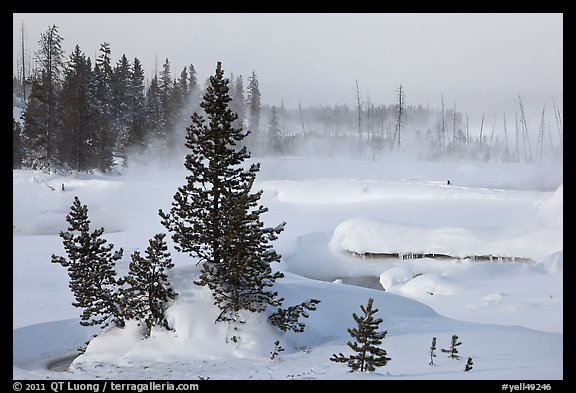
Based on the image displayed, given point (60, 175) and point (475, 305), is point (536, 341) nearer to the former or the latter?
point (475, 305)

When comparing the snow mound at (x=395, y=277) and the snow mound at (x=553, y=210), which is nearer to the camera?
the snow mound at (x=395, y=277)

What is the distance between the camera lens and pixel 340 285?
54.0 ft

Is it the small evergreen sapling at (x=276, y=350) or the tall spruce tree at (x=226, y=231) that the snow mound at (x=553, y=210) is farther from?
the small evergreen sapling at (x=276, y=350)

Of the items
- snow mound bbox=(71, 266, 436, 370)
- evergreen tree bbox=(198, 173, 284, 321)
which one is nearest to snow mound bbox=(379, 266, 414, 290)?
snow mound bbox=(71, 266, 436, 370)

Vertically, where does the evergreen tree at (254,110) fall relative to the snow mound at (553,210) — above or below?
above

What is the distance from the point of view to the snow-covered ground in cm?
1031

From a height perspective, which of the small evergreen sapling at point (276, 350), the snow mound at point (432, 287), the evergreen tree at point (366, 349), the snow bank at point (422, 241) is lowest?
the small evergreen sapling at point (276, 350)

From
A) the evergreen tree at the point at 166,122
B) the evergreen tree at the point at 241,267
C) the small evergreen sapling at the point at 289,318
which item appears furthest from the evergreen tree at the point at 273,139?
the small evergreen sapling at the point at 289,318

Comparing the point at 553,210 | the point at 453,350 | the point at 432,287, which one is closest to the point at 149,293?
the point at 453,350

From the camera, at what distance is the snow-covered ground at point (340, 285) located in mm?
10312

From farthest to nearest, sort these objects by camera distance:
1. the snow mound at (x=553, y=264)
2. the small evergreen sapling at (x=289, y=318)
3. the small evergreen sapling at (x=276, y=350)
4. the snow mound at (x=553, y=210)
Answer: the snow mound at (x=553, y=210)
the snow mound at (x=553, y=264)
the small evergreen sapling at (x=289, y=318)
the small evergreen sapling at (x=276, y=350)

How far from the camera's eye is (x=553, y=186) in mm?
41969

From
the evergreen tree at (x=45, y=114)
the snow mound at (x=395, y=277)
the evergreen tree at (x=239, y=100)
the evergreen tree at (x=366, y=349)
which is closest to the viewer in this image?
the evergreen tree at (x=366, y=349)

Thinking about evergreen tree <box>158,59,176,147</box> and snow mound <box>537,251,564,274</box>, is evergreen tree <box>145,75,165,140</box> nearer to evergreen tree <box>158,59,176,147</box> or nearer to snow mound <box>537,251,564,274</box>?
evergreen tree <box>158,59,176,147</box>
